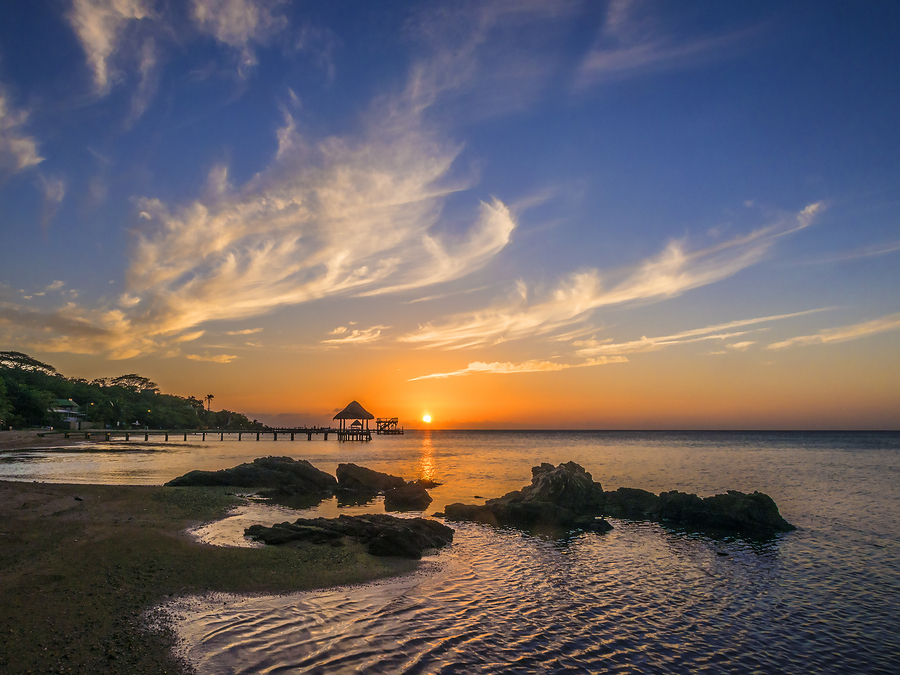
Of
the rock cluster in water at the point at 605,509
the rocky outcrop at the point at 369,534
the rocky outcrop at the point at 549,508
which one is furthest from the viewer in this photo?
the rocky outcrop at the point at 549,508

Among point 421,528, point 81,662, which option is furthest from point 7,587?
point 421,528

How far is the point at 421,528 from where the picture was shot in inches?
762

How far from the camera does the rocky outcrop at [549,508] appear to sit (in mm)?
23641

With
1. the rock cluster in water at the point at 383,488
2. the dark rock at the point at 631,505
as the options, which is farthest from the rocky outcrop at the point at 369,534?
the dark rock at the point at 631,505

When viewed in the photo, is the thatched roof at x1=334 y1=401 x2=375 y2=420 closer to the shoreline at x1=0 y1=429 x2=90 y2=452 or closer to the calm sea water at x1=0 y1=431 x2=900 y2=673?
the shoreline at x1=0 y1=429 x2=90 y2=452

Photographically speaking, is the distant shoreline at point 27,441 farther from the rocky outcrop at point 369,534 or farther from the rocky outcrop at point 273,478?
the rocky outcrop at point 369,534

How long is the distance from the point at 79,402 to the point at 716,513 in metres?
141

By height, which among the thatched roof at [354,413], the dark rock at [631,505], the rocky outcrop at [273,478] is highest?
the thatched roof at [354,413]

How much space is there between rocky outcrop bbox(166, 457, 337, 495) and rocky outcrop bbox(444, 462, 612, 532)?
12028 millimetres

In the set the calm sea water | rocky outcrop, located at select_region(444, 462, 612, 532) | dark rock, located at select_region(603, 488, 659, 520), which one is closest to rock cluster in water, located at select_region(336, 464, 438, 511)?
rocky outcrop, located at select_region(444, 462, 612, 532)

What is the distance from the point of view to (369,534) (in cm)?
1800

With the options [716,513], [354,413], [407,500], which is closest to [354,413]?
[354,413]

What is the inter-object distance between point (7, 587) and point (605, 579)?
15.6m

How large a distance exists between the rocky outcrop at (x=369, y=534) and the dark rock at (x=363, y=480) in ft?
47.0
